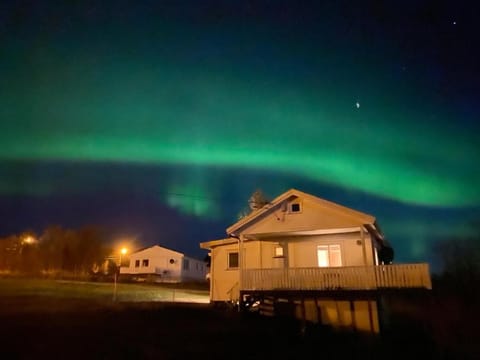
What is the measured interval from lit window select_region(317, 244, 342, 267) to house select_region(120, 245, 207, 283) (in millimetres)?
37382

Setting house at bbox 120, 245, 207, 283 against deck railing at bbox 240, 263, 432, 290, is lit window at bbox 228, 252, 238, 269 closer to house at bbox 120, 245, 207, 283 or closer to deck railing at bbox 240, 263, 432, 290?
deck railing at bbox 240, 263, 432, 290

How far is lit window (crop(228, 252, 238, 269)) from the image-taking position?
26.5 metres

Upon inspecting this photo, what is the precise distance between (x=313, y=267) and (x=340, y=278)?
1593 mm

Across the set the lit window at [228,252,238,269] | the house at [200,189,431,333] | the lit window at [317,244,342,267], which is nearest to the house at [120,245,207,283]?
the lit window at [228,252,238,269]

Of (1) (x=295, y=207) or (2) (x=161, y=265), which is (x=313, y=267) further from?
(2) (x=161, y=265)

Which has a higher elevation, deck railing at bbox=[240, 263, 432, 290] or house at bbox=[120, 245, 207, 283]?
house at bbox=[120, 245, 207, 283]

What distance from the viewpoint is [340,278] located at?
68.5 ft

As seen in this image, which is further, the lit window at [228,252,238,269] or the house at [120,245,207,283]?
the house at [120,245,207,283]

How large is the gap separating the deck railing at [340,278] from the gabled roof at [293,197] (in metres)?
2.73

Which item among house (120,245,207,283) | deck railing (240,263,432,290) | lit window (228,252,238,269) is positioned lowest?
deck railing (240,263,432,290)

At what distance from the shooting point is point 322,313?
21766mm

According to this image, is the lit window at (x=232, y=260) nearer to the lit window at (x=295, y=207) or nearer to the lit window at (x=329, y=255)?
the lit window at (x=295, y=207)

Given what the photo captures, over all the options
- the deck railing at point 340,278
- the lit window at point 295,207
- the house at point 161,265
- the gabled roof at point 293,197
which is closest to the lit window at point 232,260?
the gabled roof at point 293,197

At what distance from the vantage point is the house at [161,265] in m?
58.8
